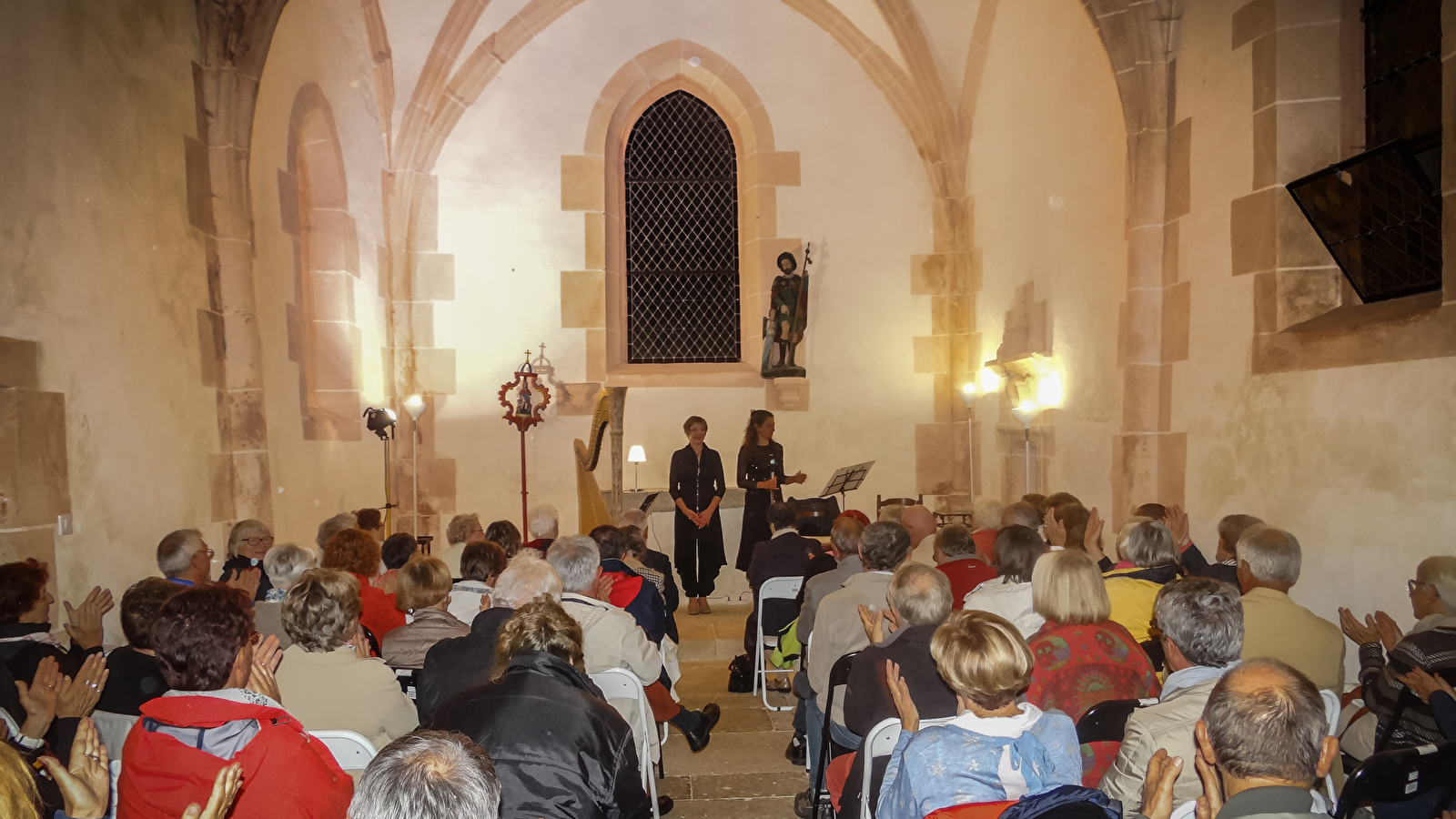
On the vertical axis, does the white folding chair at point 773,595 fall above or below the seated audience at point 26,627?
below

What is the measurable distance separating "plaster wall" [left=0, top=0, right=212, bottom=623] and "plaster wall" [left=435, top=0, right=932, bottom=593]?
12.7 feet

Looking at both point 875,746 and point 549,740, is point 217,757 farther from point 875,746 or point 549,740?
point 875,746

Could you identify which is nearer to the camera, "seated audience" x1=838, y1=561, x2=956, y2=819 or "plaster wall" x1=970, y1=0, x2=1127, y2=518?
"seated audience" x1=838, y1=561, x2=956, y2=819

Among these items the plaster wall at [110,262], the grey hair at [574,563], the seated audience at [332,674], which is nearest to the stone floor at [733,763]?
the grey hair at [574,563]

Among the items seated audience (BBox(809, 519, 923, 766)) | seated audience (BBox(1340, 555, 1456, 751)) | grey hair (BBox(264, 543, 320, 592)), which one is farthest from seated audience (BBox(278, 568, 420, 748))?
seated audience (BBox(1340, 555, 1456, 751))

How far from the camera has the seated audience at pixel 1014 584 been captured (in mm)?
3154

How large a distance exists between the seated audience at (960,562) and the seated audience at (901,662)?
1.05 m

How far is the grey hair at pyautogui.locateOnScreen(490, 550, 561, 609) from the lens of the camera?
2953 millimetres

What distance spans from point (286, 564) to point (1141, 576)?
306 cm

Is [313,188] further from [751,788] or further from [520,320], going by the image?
[751,788]

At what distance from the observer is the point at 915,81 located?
9055mm

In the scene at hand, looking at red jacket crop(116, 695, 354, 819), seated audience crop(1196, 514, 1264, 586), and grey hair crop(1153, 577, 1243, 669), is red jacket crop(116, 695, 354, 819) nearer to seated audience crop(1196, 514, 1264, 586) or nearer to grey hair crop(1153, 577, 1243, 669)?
grey hair crop(1153, 577, 1243, 669)

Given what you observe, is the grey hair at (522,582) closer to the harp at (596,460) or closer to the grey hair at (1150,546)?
the grey hair at (1150,546)

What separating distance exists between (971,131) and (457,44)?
4804 mm
